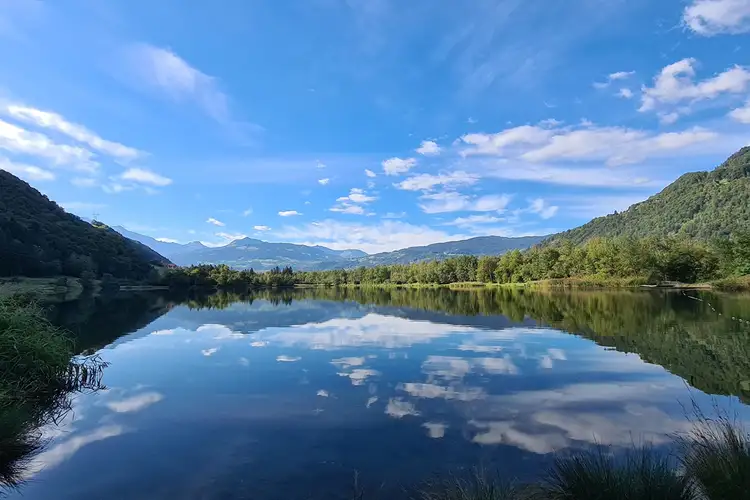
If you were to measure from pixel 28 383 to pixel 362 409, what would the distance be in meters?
9.24

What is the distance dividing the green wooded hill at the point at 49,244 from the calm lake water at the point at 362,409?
99.5 metres

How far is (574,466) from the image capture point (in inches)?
250

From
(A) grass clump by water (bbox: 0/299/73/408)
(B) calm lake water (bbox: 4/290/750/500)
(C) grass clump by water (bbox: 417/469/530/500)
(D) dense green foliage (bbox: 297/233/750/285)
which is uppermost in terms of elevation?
(D) dense green foliage (bbox: 297/233/750/285)

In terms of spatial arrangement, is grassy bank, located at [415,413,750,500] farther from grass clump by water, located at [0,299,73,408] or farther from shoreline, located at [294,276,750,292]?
shoreline, located at [294,276,750,292]

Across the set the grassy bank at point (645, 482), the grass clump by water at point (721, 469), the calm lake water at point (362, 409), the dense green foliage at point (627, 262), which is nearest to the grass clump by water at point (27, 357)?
the calm lake water at point (362, 409)

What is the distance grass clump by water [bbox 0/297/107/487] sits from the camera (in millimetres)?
8828

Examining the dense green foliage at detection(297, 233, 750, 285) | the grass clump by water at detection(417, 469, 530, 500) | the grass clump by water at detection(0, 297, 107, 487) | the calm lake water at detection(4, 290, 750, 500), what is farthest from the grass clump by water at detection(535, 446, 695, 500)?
the dense green foliage at detection(297, 233, 750, 285)

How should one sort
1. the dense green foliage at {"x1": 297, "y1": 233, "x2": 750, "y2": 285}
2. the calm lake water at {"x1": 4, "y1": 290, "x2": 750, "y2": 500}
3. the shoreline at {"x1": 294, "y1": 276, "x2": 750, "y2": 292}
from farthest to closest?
the dense green foliage at {"x1": 297, "y1": 233, "x2": 750, "y2": 285} < the shoreline at {"x1": 294, "y1": 276, "x2": 750, "y2": 292} < the calm lake water at {"x1": 4, "y1": 290, "x2": 750, "y2": 500}

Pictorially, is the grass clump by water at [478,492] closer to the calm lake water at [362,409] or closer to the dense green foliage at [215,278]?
the calm lake water at [362,409]

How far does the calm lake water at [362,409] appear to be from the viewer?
8.03 metres

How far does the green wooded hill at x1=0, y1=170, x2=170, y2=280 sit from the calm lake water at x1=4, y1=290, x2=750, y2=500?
99.5 meters

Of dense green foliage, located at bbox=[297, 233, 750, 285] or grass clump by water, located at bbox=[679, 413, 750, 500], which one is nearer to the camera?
grass clump by water, located at bbox=[679, 413, 750, 500]

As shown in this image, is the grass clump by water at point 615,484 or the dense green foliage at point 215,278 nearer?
the grass clump by water at point 615,484

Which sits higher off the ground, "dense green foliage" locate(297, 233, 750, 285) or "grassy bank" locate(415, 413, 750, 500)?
"dense green foliage" locate(297, 233, 750, 285)
